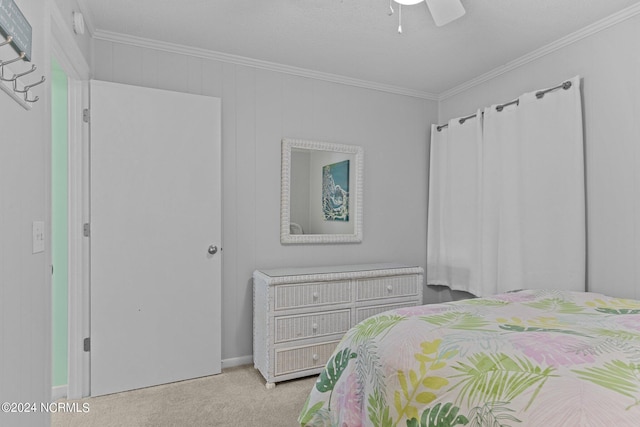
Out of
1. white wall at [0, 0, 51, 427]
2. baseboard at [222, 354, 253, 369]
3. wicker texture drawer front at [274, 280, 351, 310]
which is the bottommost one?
baseboard at [222, 354, 253, 369]

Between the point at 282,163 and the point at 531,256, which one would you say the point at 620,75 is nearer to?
the point at 531,256

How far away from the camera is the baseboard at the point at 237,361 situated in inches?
115

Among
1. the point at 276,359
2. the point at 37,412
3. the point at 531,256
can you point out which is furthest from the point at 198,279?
the point at 531,256

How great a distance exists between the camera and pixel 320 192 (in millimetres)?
3264

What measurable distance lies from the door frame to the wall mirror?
4.57 ft

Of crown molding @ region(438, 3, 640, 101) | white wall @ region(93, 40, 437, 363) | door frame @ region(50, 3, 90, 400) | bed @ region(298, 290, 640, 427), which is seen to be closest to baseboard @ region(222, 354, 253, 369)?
white wall @ region(93, 40, 437, 363)

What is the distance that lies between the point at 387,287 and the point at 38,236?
90.7 inches

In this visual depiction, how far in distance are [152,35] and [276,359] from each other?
2417mm

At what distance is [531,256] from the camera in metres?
2.71

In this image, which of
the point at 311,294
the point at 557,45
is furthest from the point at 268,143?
the point at 557,45

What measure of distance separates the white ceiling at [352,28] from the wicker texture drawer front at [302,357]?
2.21 metres

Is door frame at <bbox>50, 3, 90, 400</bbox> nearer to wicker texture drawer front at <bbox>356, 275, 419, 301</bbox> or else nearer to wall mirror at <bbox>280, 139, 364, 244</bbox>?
wall mirror at <bbox>280, 139, 364, 244</bbox>

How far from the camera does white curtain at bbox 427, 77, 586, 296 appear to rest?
8.18ft

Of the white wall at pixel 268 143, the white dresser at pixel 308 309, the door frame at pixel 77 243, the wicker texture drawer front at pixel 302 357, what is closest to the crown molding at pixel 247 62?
the white wall at pixel 268 143
